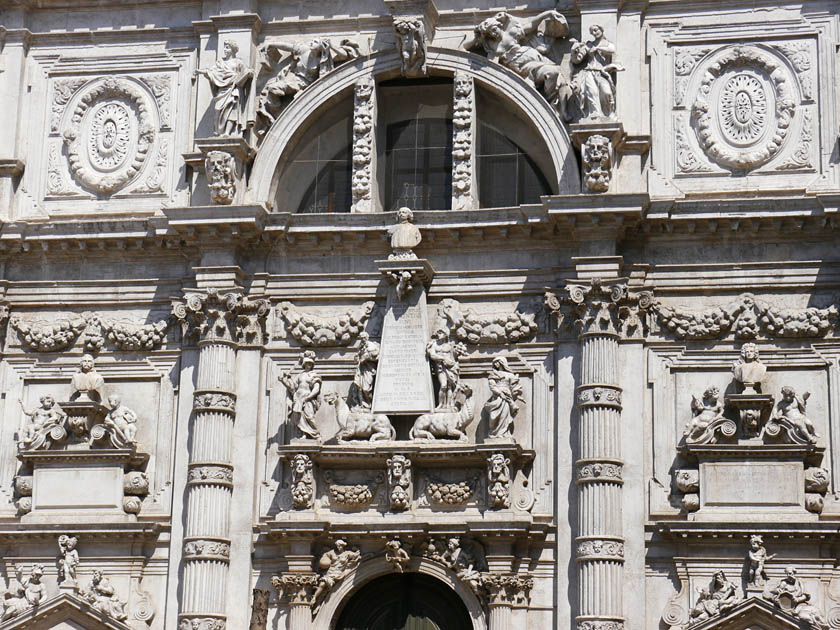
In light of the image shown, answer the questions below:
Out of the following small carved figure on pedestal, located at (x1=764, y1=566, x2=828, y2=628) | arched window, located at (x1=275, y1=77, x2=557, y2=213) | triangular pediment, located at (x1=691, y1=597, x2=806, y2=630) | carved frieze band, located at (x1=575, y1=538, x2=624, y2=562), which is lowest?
triangular pediment, located at (x1=691, y1=597, x2=806, y2=630)

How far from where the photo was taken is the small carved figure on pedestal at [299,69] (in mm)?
25969

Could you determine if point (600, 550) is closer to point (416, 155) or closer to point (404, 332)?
point (404, 332)

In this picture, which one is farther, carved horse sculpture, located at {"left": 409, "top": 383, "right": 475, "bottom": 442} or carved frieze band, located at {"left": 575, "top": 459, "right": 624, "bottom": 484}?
carved horse sculpture, located at {"left": 409, "top": 383, "right": 475, "bottom": 442}

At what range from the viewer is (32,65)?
27.0 metres

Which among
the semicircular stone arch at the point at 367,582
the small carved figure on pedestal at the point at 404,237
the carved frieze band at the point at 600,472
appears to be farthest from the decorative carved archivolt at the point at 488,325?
the semicircular stone arch at the point at 367,582

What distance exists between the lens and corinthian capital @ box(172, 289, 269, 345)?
2497 centimetres

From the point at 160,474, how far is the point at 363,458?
302cm

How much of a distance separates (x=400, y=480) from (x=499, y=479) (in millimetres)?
1340

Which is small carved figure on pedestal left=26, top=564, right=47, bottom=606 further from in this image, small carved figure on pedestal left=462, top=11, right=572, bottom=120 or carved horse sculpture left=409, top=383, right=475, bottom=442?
small carved figure on pedestal left=462, top=11, right=572, bottom=120

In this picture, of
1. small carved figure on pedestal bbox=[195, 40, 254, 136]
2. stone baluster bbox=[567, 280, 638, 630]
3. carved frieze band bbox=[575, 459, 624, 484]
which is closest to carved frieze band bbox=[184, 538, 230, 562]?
stone baluster bbox=[567, 280, 638, 630]

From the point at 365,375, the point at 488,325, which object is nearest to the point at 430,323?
the point at 488,325

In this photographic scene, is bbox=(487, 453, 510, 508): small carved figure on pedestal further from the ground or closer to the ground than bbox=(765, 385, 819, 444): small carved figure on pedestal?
closer to the ground

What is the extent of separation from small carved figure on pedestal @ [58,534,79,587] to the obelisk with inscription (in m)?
4.61

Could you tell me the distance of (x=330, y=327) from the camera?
82.1ft
